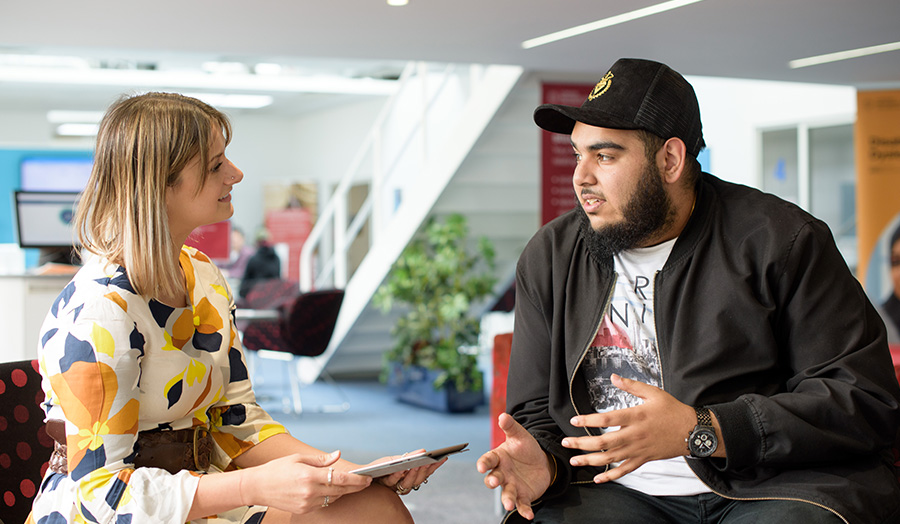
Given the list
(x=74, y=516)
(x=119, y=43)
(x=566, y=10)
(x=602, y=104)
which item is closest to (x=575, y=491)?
(x=602, y=104)

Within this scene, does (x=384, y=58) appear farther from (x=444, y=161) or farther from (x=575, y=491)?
(x=575, y=491)

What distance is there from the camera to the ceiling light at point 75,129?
14.6 m

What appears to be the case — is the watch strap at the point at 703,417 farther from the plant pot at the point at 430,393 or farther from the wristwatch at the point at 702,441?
the plant pot at the point at 430,393

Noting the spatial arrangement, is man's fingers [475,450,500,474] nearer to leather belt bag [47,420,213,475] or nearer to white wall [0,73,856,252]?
leather belt bag [47,420,213,475]

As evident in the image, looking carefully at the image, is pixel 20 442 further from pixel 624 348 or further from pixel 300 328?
pixel 300 328

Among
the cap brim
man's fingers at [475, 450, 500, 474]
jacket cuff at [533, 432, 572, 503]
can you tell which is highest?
the cap brim

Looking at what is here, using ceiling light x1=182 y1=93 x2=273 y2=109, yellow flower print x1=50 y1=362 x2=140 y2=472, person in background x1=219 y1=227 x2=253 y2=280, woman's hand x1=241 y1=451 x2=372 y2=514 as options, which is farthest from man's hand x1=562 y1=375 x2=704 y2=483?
ceiling light x1=182 y1=93 x2=273 y2=109

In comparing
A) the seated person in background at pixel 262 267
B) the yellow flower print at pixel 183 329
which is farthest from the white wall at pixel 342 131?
the yellow flower print at pixel 183 329

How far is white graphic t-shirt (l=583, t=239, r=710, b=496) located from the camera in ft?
5.51

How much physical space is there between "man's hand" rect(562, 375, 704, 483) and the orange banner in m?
5.32

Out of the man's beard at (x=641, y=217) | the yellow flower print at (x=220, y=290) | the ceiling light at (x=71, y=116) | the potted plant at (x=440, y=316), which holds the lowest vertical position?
the potted plant at (x=440, y=316)

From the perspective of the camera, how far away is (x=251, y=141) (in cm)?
1491

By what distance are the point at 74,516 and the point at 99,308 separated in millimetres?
325

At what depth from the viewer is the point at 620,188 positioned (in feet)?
5.64
